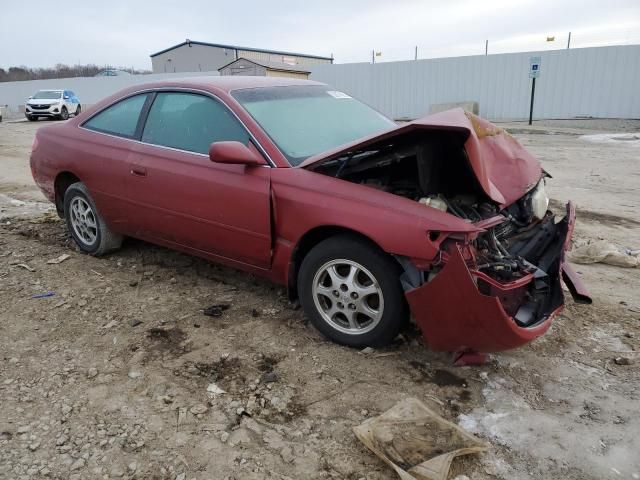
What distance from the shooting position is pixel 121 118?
4.43 metres

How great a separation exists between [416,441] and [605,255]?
10.3 ft

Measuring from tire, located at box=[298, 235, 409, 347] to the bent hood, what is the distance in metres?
0.58

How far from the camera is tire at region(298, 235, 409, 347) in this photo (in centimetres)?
297

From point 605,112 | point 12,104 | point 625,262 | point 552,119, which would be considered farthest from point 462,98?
point 12,104

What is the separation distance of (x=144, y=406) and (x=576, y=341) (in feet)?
8.55

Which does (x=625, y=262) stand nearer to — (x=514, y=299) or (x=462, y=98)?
(x=514, y=299)

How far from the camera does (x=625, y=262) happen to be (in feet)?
15.1

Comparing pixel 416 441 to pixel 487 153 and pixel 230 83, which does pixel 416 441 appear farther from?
pixel 230 83

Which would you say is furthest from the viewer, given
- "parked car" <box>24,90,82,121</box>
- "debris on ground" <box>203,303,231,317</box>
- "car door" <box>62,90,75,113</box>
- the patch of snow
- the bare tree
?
the bare tree

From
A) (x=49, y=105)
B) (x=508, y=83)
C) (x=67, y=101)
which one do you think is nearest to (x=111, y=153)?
(x=508, y=83)

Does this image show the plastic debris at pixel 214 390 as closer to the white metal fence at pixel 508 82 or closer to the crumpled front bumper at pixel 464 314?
the crumpled front bumper at pixel 464 314

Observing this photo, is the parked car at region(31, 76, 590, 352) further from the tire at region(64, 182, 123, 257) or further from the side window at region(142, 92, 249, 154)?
the tire at region(64, 182, 123, 257)

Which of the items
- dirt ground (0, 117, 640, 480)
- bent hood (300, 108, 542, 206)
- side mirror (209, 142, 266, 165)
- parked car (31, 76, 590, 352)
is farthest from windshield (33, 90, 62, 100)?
bent hood (300, 108, 542, 206)

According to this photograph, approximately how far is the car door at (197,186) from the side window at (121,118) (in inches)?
6.9
